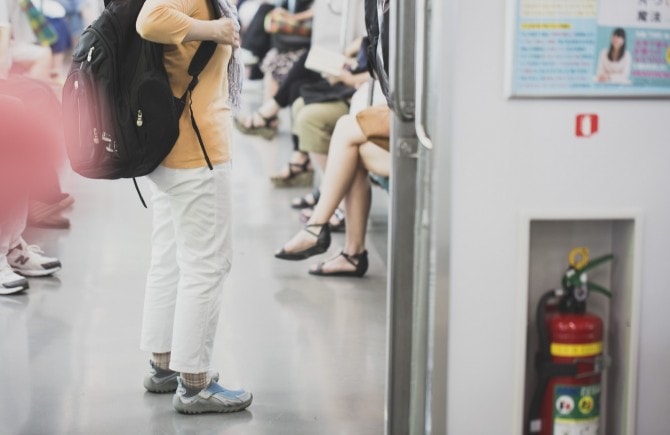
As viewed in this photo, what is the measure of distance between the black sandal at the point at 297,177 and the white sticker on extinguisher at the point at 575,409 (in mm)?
5359

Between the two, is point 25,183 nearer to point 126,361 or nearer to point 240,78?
point 240,78

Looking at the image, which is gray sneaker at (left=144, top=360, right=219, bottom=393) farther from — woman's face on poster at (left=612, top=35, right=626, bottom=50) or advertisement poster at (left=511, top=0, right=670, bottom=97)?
woman's face on poster at (left=612, top=35, right=626, bottom=50)

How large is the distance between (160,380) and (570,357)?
1583 mm

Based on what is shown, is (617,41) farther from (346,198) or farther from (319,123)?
(319,123)

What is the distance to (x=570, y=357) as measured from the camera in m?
2.58

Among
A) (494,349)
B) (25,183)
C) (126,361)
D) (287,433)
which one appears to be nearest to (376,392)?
(287,433)

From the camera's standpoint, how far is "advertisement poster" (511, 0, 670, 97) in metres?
2.45

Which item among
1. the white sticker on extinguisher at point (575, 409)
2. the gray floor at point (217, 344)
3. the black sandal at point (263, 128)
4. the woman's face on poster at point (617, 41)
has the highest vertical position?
the woman's face on poster at point (617, 41)

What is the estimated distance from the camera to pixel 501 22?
2443 millimetres

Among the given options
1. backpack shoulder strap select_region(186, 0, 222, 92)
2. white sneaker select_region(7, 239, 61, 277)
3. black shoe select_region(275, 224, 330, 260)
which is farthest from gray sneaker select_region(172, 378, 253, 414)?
white sneaker select_region(7, 239, 61, 277)

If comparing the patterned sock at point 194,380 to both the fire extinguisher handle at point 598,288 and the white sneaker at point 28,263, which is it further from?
the white sneaker at point 28,263

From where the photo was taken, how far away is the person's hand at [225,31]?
10.4 ft

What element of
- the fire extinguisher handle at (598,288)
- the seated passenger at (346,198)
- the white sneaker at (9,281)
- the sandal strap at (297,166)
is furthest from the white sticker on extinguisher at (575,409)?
the sandal strap at (297,166)

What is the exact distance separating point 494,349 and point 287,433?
99 centimetres
